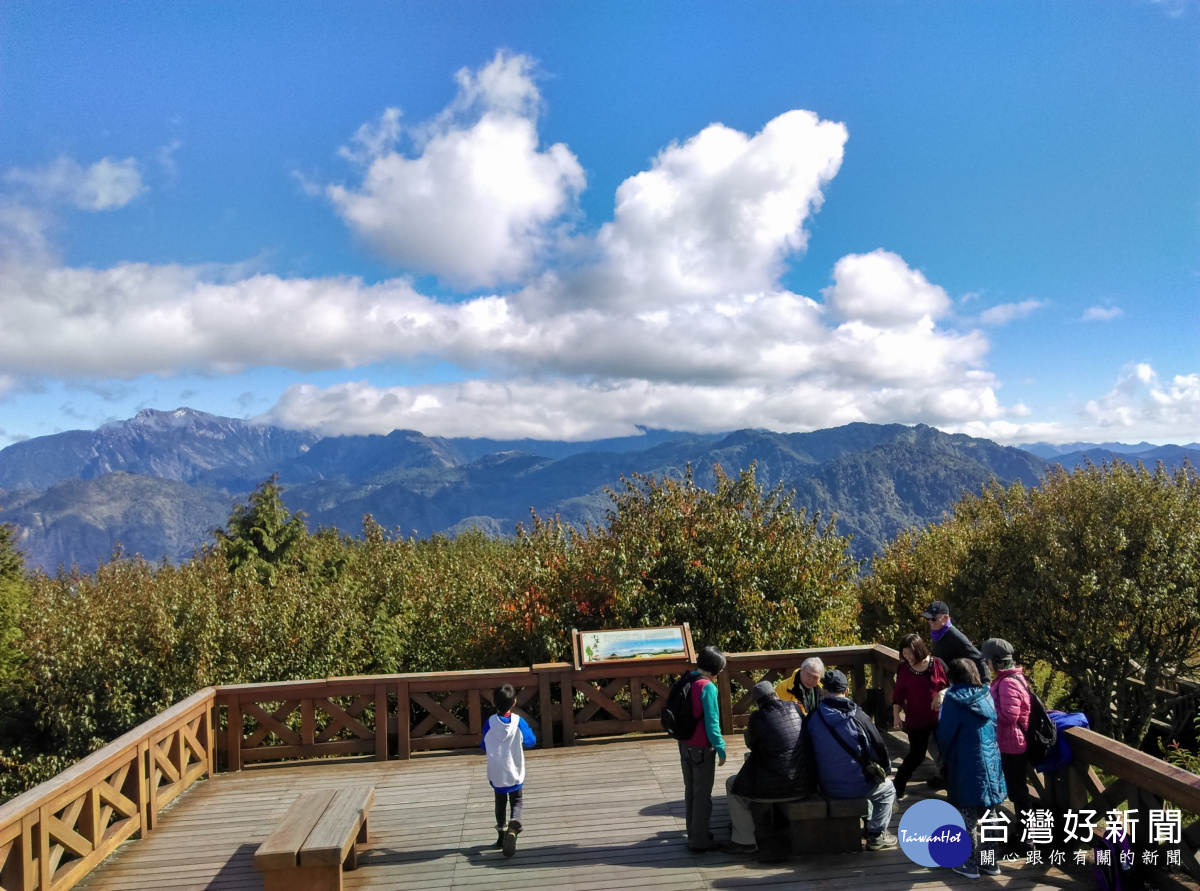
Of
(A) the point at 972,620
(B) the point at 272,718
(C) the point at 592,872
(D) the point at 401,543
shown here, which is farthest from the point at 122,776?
(D) the point at 401,543

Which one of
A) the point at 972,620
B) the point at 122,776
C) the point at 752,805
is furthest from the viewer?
the point at 972,620

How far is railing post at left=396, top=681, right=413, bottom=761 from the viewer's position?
895 centimetres

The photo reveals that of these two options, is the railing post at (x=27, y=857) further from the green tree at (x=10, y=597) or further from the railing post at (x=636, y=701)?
the green tree at (x=10, y=597)

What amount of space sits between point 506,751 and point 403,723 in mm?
3142

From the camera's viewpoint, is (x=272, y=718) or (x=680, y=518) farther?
(x=680, y=518)

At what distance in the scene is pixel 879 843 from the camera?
600 centimetres

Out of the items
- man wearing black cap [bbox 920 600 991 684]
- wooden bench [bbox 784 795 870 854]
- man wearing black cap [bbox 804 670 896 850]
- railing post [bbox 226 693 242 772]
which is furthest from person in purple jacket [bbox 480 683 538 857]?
railing post [bbox 226 693 242 772]

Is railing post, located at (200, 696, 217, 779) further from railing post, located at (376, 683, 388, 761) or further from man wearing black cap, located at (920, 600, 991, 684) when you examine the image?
man wearing black cap, located at (920, 600, 991, 684)

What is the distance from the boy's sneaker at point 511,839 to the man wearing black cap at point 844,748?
2479mm

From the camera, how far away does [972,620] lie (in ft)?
73.6

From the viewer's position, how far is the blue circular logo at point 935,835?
18.6ft

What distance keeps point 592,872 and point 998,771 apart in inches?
123

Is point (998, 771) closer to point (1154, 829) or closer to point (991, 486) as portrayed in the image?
point (1154, 829)

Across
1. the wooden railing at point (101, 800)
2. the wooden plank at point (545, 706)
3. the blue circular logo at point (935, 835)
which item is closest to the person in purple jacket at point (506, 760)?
the wooden plank at point (545, 706)
